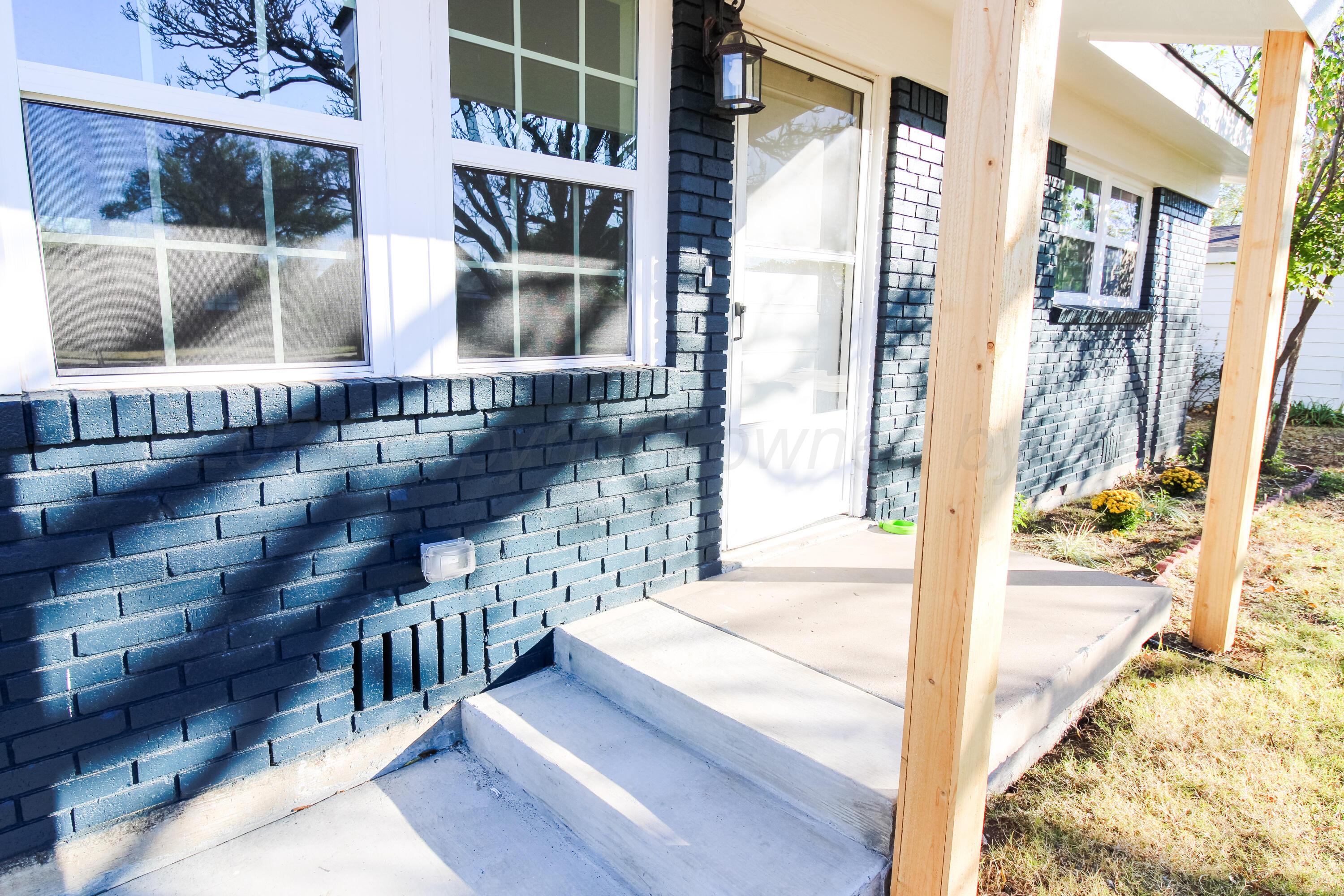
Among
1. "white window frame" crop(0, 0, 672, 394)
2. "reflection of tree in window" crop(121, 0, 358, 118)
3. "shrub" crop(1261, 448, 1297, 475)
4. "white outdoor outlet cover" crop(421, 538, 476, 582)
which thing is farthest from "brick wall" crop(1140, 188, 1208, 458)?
"reflection of tree in window" crop(121, 0, 358, 118)

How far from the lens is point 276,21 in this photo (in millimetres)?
2016

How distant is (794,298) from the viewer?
3.66 metres

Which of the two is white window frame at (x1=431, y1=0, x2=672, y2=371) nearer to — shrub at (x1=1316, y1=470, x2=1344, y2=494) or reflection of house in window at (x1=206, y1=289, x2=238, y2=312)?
reflection of house in window at (x1=206, y1=289, x2=238, y2=312)

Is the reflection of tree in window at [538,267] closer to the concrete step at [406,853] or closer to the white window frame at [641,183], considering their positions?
the white window frame at [641,183]

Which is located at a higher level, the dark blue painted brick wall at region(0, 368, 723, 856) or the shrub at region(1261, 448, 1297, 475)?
the dark blue painted brick wall at region(0, 368, 723, 856)

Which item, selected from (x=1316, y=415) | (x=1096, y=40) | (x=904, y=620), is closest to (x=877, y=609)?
(x=904, y=620)

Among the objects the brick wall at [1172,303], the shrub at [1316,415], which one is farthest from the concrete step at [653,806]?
the shrub at [1316,415]

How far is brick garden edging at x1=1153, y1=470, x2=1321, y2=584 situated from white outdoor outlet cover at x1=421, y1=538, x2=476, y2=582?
10.4ft

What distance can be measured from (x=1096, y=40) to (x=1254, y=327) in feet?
5.83

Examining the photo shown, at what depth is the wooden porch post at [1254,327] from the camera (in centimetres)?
306

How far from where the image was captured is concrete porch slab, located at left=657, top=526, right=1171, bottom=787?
240cm

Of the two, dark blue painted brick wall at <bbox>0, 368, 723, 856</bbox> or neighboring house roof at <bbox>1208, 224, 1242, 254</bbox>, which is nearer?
dark blue painted brick wall at <bbox>0, 368, 723, 856</bbox>

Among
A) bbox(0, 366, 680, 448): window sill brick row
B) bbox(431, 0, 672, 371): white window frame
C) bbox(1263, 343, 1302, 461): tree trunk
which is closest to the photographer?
→ bbox(0, 366, 680, 448): window sill brick row

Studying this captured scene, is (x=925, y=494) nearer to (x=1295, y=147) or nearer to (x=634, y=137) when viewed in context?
(x=634, y=137)
